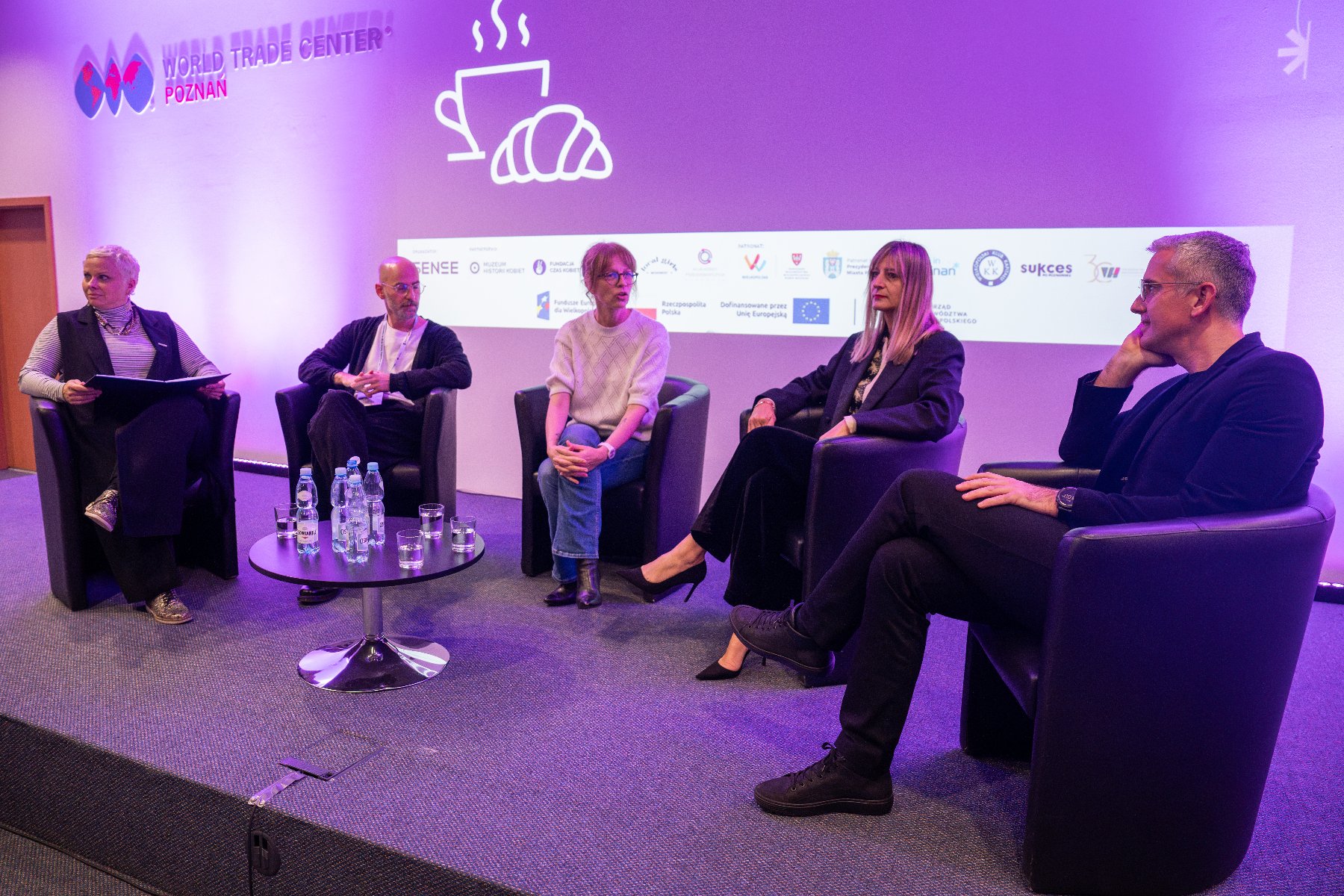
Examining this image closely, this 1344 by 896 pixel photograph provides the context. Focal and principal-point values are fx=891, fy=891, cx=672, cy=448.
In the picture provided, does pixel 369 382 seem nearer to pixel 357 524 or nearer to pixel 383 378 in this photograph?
pixel 383 378

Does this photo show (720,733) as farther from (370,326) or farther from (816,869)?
(370,326)

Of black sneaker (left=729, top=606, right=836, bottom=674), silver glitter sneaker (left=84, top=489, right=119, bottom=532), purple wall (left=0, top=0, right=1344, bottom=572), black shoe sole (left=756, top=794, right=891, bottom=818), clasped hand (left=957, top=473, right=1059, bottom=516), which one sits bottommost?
→ black shoe sole (left=756, top=794, right=891, bottom=818)

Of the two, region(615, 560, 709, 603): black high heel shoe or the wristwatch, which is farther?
region(615, 560, 709, 603): black high heel shoe

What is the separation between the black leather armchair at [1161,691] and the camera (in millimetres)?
1482

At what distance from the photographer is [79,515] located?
2957 mm

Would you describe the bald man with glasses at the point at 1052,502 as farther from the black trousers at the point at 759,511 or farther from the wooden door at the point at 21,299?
the wooden door at the point at 21,299

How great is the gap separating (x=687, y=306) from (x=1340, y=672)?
2.89 m

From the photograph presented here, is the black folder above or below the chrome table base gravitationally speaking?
above

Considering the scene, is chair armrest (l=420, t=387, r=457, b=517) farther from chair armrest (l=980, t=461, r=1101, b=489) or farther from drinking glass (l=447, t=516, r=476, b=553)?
chair armrest (l=980, t=461, r=1101, b=489)

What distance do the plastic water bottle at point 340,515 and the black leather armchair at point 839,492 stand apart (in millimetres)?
1289

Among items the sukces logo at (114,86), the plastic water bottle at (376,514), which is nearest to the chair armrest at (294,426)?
the plastic water bottle at (376,514)

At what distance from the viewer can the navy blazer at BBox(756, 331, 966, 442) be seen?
2568 mm

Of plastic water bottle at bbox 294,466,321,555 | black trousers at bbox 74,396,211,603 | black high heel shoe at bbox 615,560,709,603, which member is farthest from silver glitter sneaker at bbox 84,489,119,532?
black high heel shoe at bbox 615,560,709,603

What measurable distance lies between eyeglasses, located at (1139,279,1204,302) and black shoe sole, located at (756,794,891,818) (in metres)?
1.18
